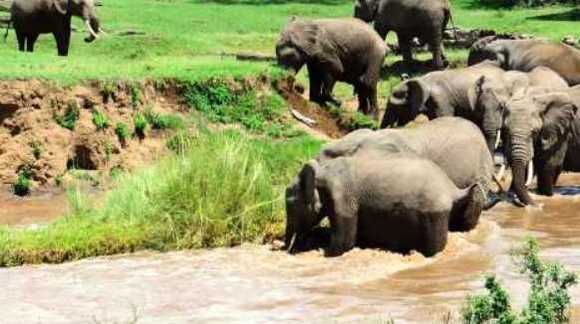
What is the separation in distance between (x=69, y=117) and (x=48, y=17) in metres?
8.45

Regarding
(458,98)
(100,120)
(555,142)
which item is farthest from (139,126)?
(555,142)

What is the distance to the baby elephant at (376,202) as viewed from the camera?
11.5 m

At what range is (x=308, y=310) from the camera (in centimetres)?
969

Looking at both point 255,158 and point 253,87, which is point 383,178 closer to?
point 255,158

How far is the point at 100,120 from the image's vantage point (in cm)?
1673

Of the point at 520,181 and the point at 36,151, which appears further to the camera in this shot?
the point at 36,151

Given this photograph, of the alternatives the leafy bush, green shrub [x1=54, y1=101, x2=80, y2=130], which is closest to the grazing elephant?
green shrub [x1=54, y1=101, x2=80, y2=130]

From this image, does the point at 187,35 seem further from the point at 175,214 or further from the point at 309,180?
the point at 309,180

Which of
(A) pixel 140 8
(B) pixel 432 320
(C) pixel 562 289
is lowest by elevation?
(A) pixel 140 8

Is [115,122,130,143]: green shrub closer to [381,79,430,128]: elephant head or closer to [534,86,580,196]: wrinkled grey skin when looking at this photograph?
[381,79,430,128]: elephant head

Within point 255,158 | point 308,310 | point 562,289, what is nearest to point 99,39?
point 255,158

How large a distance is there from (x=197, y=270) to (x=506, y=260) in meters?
2.86

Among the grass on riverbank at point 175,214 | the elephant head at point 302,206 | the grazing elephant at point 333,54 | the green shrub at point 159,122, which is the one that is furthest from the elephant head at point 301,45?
the elephant head at point 302,206

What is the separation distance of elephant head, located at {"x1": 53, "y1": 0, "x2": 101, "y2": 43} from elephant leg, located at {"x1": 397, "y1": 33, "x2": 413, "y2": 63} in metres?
6.18
